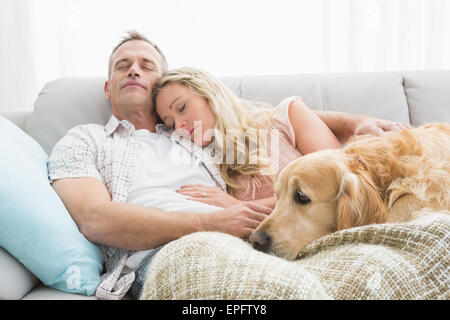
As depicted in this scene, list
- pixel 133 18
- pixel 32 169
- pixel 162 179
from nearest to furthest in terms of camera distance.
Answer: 1. pixel 32 169
2. pixel 162 179
3. pixel 133 18

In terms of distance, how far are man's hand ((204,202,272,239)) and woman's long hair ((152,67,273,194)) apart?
18 centimetres

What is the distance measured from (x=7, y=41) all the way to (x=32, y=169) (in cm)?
161

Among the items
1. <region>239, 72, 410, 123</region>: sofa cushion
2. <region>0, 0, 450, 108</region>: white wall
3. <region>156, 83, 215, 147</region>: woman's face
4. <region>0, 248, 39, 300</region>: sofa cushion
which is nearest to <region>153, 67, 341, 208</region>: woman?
<region>156, 83, 215, 147</region>: woman's face

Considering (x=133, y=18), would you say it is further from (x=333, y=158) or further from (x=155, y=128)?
(x=333, y=158)

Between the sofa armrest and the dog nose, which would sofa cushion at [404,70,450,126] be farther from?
the sofa armrest

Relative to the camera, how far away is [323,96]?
1.65 metres

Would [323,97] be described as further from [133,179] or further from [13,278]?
[13,278]

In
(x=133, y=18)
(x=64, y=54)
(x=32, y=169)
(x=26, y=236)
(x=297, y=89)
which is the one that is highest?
(x=133, y=18)

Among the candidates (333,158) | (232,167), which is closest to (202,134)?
(232,167)

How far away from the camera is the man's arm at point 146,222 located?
105 cm

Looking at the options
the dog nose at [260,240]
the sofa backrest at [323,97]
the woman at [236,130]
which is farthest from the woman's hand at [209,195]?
the sofa backrest at [323,97]

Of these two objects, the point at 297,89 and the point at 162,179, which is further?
the point at 297,89

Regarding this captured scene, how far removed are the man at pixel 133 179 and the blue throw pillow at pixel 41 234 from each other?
0.06m

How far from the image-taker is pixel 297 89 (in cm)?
166
